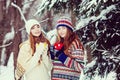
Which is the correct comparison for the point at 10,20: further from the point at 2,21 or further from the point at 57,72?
the point at 57,72

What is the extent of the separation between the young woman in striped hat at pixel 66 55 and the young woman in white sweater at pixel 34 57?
0.27 ft

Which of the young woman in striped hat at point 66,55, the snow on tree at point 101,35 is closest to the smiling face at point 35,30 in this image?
the young woman in striped hat at point 66,55

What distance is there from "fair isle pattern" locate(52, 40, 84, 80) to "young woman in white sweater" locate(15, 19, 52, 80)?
88mm

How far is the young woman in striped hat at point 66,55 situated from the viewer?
2.56 m

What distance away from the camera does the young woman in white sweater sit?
267 centimetres

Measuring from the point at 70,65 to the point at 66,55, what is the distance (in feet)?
0.23

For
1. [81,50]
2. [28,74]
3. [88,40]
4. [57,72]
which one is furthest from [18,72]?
[88,40]

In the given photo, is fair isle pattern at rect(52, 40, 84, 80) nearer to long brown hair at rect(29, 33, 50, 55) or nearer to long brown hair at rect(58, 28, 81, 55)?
long brown hair at rect(58, 28, 81, 55)

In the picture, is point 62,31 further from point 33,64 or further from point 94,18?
point 94,18

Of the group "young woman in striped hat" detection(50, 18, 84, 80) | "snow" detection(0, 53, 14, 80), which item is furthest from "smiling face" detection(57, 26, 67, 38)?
"snow" detection(0, 53, 14, 80)

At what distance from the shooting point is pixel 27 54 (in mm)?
2674

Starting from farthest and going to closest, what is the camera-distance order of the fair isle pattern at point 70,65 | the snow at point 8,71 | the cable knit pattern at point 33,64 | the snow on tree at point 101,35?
the snow at point 8,71 → the snow on tree at point 101,35 → the cable knit pattern at point 33,64 → the fair isle pattern at point 70,65

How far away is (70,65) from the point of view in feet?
8.42

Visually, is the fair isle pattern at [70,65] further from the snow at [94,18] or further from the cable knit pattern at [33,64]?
the snow at [94,18]
